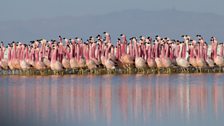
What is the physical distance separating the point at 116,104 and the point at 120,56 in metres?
22.0

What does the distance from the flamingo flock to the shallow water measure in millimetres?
10535

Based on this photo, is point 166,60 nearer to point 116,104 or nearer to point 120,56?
point 120,56

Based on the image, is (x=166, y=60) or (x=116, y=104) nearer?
(x=116, y=104)

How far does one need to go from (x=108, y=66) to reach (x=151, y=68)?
1949mm

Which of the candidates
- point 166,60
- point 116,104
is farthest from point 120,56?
point 116,104

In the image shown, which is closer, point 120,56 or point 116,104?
point 116,104

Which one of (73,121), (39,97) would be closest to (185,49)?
(39,97)

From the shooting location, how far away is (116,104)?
76.6ft

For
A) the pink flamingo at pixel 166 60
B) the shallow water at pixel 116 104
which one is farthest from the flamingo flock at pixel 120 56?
the shallow water at pixel 116 104

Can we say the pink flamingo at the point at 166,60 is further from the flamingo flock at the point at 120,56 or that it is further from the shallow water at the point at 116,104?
the shallow water at the point at 116,104

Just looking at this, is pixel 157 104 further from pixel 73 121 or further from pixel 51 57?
pixel 51 57

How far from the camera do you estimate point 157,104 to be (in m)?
22.9

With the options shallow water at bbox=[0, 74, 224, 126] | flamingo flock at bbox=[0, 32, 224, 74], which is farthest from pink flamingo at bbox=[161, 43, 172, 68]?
shallow water at bbox=[0, 74, 224, 126]

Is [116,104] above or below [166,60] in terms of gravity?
below
